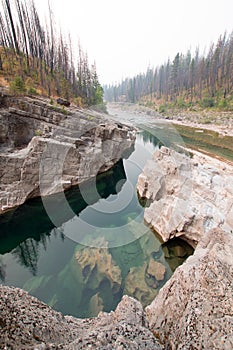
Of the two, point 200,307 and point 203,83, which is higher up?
point 203,83

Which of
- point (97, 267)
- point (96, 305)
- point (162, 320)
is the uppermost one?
point (162, 320)

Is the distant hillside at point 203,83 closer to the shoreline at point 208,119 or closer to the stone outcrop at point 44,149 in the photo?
the shoreline at point 208,119

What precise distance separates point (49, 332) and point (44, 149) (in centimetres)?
953

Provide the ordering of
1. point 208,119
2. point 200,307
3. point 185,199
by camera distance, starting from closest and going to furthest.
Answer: point 200,307, point 185,199, point 208,119

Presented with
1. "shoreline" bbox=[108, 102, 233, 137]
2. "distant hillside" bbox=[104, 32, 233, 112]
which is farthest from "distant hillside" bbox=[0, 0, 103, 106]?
"distant hillside" bbox=[104, 32, 233, 112]

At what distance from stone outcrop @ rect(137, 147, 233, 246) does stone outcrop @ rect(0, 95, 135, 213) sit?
4.80 meters

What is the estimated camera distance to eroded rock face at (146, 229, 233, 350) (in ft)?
6.05

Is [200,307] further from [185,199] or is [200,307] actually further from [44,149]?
[44,149]

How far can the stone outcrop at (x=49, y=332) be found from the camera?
5.30 feet

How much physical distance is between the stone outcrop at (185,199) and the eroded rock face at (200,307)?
378 cm

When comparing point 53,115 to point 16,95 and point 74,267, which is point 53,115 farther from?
point 74,267

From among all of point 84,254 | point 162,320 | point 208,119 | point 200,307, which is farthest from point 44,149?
point 208,119

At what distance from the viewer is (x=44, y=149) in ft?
33.4

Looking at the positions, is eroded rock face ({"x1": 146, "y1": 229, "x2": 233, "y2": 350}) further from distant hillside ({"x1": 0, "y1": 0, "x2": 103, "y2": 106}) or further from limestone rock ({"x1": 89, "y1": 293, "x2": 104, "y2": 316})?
distant hillside ({"x1": 0, "y1": 0, "x2": 103, "y2": 106})
